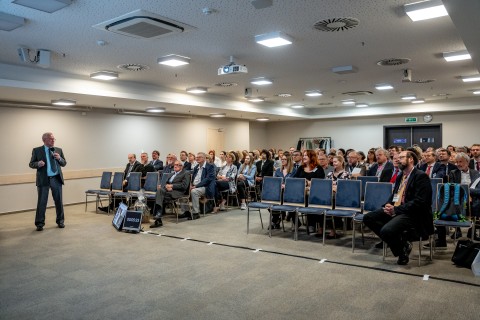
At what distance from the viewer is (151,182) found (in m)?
7.92

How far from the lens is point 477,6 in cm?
329

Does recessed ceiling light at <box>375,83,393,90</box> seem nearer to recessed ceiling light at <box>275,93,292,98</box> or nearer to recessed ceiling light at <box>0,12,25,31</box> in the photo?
recessed ceiling light at <box>275,93,292,98</box>

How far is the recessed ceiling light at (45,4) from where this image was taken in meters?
3.80

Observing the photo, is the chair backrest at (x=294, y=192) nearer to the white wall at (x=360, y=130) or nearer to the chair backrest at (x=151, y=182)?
the chair backrest at (x=151, y=182)

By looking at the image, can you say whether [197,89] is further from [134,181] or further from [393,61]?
[393,61]

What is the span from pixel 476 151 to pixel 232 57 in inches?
189

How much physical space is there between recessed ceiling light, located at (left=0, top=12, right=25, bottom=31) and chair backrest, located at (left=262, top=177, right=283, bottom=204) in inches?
164

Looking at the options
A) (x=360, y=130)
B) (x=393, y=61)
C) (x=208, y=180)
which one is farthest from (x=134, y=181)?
(x=360, y=130)

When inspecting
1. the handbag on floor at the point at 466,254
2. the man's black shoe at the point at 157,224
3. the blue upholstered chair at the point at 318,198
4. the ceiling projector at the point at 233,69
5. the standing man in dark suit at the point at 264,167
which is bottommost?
the man's black shoe at the point at 157,224

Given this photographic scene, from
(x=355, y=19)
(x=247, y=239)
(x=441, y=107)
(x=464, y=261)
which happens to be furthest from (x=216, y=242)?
(x=441, y=107)

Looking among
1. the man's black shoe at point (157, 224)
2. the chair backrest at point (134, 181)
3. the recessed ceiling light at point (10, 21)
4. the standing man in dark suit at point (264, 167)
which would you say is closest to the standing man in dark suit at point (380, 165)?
the standing man in dark suit at point (264, 167)

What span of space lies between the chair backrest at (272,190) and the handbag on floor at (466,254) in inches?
105

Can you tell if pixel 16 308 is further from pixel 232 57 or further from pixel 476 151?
pixel 476 151

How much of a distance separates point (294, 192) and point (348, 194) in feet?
2.92
